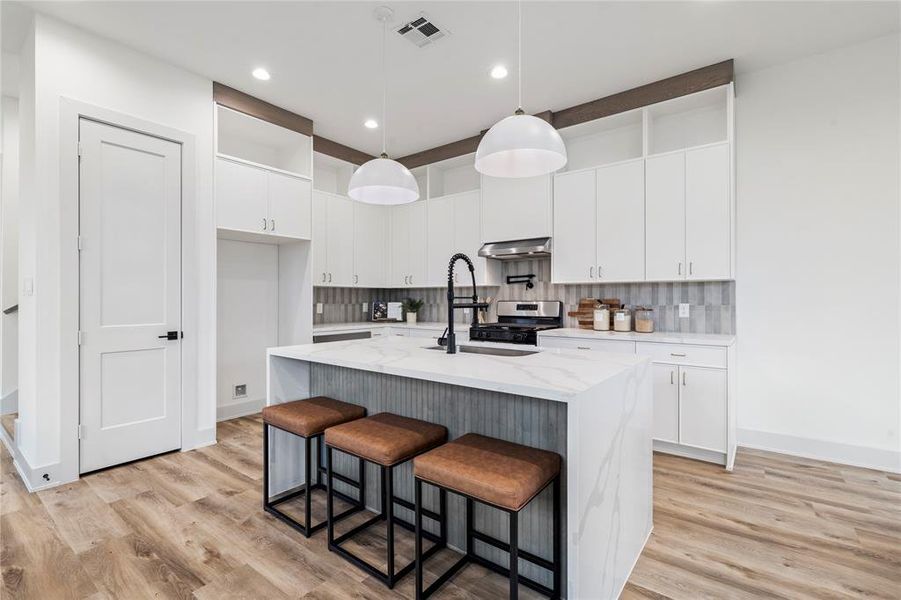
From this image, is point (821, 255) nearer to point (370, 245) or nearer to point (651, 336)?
point (651, 336)

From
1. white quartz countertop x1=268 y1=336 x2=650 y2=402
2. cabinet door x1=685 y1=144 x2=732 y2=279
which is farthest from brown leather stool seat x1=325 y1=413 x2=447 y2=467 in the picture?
cabinet door x1=685 y1=144 x2=732 y2=279

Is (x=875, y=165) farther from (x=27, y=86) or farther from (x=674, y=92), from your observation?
(x=27, y=86)

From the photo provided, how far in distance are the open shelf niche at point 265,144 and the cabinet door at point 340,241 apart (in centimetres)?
52

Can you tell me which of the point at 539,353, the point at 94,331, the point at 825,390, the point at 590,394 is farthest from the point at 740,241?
the point at 94,331

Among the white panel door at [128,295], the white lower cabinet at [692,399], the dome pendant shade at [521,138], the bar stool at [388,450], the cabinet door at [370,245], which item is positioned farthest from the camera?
the cabinet door at [370,245]

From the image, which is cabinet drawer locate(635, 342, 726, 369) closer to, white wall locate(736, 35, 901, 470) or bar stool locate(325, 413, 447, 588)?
white wall locate(736, 35, 901, 470)

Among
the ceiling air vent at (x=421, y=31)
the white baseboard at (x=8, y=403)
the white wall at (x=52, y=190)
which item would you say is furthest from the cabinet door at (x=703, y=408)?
the white baseboard at (x=8, y=403)

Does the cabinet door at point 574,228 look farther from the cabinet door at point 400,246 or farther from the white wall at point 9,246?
the white wall at point 9,246

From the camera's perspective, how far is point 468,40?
2.96 meters

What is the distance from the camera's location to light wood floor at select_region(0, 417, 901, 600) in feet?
5.80

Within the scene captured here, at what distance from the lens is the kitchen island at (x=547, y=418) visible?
1.42 metres

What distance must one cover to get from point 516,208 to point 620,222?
1048mm

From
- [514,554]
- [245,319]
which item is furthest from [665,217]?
[245,319]

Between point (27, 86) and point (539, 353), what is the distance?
3771 mm
